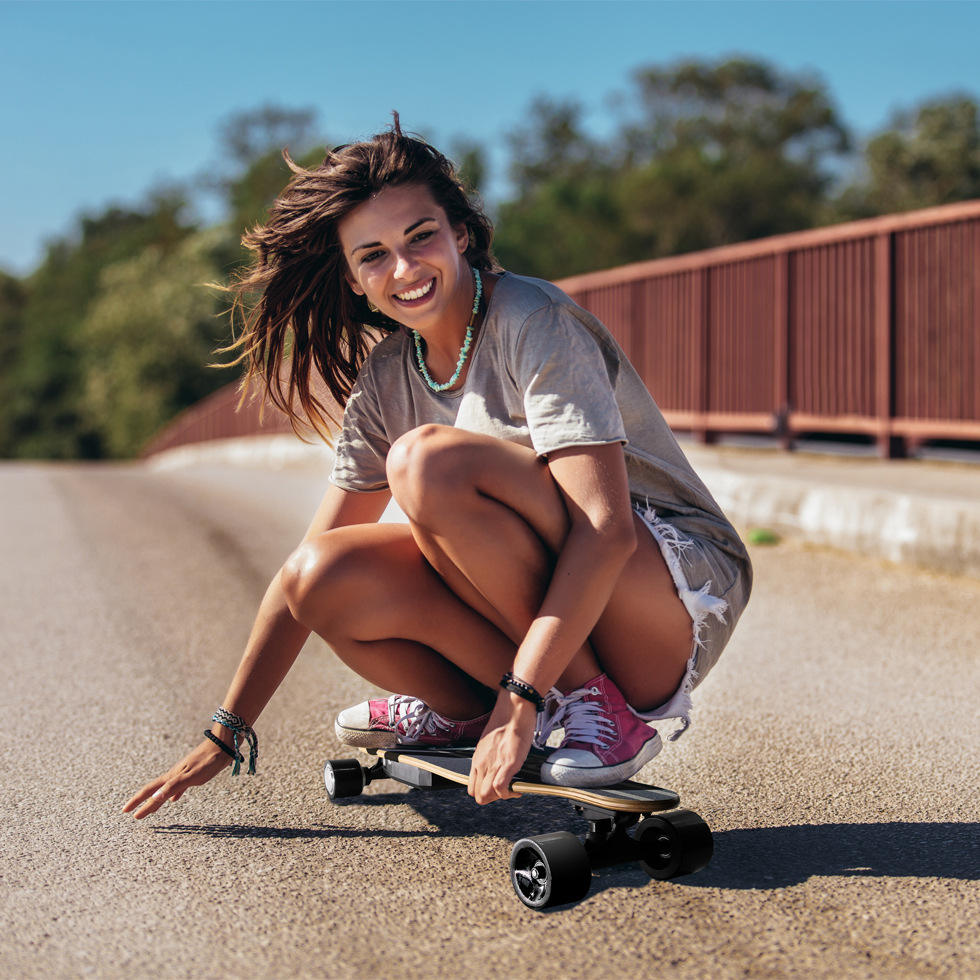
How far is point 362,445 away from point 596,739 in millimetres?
987

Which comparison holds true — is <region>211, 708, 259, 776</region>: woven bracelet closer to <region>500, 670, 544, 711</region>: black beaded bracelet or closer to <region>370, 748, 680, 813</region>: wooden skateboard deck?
<region>370, 748, 680, 813</region>: wooden skateboard deck

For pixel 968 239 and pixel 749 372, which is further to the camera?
pixel 749 372

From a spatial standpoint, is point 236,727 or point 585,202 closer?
point 236,727

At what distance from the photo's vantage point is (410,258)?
9.49 feet

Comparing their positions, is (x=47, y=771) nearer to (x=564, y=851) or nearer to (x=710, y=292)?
(x=564, y=851)

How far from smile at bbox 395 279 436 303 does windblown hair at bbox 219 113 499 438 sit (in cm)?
22

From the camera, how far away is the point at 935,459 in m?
9.14

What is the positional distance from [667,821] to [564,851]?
10.0 inches

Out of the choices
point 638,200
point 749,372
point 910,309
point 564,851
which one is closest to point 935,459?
point 910,309

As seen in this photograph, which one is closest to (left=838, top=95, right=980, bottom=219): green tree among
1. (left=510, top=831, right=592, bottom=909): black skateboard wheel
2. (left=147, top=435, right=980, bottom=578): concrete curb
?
(left=147, top=435, right=980, bottom=578): concrete curb

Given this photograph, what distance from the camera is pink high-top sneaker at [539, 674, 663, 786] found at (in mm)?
2578

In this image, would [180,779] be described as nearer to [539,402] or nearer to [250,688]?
[250,688]

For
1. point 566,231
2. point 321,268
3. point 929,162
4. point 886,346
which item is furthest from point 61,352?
point 321,268

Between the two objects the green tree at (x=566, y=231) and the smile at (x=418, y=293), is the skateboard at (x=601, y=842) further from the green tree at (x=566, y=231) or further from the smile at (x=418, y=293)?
the green tree at (x=566, y=231)
